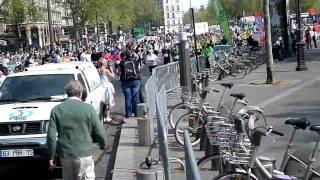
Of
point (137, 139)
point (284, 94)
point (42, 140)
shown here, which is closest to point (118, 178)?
point (42, 140)

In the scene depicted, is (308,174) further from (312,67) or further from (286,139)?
(312,67)

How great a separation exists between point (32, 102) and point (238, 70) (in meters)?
16.2

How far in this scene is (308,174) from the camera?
570cm

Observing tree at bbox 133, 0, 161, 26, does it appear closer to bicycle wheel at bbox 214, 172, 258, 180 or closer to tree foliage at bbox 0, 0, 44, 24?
tree foliage at bbox 0, 0, 44, 24

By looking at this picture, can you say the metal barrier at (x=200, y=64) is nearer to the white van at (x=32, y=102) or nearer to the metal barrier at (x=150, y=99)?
the metal barrier at (x=150, y=99)

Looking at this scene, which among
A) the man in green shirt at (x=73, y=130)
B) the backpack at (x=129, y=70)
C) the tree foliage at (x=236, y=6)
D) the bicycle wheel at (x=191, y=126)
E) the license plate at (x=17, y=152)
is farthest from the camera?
the tree foliage at (x=236, y=6)

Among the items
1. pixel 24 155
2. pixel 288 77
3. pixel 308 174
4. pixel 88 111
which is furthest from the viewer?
pixel 288 77

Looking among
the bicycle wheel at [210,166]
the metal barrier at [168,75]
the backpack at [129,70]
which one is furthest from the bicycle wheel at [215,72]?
the bicycle wheel at [210,166]

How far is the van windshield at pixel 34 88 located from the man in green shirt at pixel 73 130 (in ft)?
12.8

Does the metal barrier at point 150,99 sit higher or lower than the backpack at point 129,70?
lower

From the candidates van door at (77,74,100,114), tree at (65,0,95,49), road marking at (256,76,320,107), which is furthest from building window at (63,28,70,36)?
van door at (77,74,100,114)

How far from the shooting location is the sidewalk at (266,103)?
9523 millimetres

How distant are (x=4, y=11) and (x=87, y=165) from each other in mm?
52858

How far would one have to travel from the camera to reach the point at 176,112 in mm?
11945
